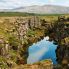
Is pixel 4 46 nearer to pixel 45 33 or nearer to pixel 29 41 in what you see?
pixel 29 41

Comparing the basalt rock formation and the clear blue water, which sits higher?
the basalt rock formation

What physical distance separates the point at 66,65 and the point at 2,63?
71.7 ft

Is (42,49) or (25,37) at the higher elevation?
(25,37)

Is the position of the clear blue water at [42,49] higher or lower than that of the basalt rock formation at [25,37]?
lower

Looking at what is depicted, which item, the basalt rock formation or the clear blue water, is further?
the clear blue water

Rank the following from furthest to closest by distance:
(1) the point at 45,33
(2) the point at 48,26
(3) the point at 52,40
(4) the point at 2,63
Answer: (2) the point at 48,26, (1) the point at 45,33, (3) the point at 52,40, (4) the point at 2,63

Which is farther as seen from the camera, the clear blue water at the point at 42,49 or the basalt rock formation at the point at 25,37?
the clear blue water at the point at 42,49

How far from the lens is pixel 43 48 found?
140 m

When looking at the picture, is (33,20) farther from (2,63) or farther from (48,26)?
(2,63)

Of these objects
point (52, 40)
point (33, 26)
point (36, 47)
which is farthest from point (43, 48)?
point (33, 26)

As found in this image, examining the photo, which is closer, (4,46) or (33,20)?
(4,46)

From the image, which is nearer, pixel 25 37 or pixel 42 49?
pixel 42 49

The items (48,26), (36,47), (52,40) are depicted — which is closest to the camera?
(36,47)

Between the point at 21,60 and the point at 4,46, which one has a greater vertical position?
the point at 4,46
